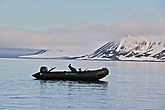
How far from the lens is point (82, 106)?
88.7 feet

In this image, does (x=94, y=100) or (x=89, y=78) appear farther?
(x=89, y=78)

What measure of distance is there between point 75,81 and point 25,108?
86.6 ft

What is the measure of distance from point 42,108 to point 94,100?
19.6ft

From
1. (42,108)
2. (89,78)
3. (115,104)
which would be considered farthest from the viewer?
(89,78)

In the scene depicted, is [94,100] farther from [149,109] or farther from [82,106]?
[149,109]

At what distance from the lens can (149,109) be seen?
26.2 metres

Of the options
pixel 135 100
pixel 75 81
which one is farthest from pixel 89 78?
pixel 135 100

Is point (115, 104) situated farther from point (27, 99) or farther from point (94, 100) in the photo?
point (27, 99)

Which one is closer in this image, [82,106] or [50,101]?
[82,106]

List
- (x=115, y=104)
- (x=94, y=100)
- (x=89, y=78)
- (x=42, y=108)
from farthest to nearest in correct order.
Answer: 1. (x=89, y=78)
2. (x=94, y=100)
3. (x=115, y=104)
4. (x=42, y=108)

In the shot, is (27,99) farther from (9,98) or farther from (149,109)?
(149,109)

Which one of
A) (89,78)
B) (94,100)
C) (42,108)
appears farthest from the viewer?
(89,78)

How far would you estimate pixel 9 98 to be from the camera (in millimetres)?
30547

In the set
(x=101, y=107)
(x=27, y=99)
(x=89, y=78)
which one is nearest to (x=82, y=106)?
(x=101, y=107)
